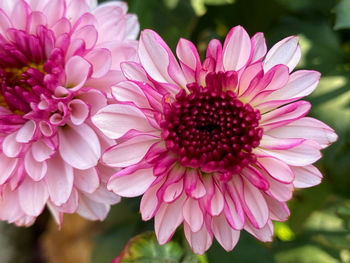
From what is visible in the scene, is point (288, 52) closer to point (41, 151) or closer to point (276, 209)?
point (276, 209)

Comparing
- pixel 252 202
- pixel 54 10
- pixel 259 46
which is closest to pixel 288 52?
pixel 259 46

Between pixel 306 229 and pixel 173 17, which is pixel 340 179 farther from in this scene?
pixel 173 17

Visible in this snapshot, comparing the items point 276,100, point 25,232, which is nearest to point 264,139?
point 276,100

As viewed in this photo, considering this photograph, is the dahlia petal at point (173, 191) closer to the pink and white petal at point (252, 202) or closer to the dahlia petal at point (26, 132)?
the pink and white petal at point (252, 202)

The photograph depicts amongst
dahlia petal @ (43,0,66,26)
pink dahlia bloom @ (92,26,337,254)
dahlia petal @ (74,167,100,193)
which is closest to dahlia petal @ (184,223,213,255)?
pink dahlia bloom @ (92,26,337,254)

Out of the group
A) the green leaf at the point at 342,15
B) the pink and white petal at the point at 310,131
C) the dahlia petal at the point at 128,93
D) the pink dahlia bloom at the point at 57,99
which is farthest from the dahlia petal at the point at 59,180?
the green leaf at the point at 342,15

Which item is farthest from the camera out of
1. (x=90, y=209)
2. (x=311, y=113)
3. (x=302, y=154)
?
(x=311, y=113)

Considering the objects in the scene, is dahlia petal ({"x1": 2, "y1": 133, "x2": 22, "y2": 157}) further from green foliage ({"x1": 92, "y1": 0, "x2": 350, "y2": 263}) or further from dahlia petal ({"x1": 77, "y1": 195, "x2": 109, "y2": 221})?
green foliage ({"x1": 92, "y1": 0, "x2": 350, "y2": 263})

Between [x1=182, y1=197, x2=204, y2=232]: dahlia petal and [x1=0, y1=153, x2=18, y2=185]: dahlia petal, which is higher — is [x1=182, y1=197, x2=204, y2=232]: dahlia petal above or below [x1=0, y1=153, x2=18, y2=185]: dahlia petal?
above
